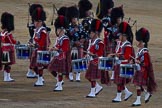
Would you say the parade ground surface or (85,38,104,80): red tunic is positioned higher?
(85,38,104,80): red tunic

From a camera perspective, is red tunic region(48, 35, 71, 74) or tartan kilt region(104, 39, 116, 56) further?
tartan kilt region(104, 39, 116, 56)

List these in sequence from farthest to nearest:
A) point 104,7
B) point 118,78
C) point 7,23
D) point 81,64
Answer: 1. point 104,7
2. point 7,23
3. point 81,64
4. point 118,78

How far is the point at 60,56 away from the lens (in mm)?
17641

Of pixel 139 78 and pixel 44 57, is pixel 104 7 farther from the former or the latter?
pixel 139 78

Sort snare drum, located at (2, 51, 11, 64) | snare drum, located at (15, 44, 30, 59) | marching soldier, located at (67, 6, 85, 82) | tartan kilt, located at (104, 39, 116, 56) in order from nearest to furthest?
snare drum, located at (15, 44, 30, 59), marching soldier, located at (67, 6, 85, 82), snare drum, located at (2, 51, 11, 64), tartan kilt, located at (104, 39, 116, 56)

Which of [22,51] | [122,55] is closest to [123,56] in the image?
[122,55]

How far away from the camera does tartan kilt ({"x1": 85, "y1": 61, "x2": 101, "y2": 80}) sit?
16812 millimetres

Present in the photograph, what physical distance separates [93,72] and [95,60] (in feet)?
0.84

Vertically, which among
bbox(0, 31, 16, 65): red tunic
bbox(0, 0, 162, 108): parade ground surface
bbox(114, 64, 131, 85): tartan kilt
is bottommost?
bbox(0, 0, 162, 108): parade ground surface

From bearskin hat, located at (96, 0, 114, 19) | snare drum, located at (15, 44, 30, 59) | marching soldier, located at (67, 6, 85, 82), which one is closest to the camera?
snare drum, located at (15, 44, 30, 59)

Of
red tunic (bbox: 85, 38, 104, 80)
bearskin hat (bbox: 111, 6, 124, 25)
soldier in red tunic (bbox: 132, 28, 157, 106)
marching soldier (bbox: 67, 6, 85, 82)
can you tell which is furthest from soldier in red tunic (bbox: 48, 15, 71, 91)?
soldier in red tunic (bbox: 132, 28, 157, 106)

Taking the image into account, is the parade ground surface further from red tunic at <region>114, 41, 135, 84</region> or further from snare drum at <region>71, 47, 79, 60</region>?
snare drum at <region>71, 47, 79, 60</region>

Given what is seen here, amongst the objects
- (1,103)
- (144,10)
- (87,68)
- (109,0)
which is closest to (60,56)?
(87,68)

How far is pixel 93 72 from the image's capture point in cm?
1684
